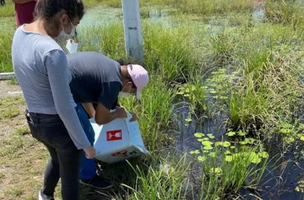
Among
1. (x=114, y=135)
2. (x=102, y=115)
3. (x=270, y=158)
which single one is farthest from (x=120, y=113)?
(x=270, y=158)

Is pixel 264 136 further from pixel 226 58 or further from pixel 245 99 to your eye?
pixel 226 58

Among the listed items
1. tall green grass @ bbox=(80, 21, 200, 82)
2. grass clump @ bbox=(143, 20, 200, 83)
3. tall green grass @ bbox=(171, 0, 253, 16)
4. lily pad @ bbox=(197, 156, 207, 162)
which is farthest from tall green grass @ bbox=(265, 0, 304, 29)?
lily pad @ bbox=(197, 156, 207, 162)

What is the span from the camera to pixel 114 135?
2.39m

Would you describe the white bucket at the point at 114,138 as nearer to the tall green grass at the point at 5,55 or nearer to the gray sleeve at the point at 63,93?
the gray sleeve at the point at 63,93

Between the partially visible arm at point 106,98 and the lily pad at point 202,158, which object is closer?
the partially visible arm at point 106,98

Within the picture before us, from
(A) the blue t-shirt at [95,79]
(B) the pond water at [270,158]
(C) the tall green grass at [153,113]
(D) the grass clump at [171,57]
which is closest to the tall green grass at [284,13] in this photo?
(D) the grass clump at [171,57]

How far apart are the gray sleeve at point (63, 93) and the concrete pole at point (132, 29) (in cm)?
277

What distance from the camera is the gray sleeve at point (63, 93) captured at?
1.50 m

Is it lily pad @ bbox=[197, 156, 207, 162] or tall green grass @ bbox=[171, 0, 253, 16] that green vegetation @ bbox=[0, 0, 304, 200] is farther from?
tall green grass @ bbox=[171, 0, 253, 16]

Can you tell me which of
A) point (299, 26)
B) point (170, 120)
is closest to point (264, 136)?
point (170, 120)

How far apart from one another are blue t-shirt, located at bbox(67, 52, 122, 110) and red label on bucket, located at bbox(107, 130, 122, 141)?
1.21 feet

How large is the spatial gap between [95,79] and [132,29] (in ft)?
8.08

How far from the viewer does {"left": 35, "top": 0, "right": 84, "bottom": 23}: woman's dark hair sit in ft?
5.15

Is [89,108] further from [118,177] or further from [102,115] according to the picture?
[118,177]
